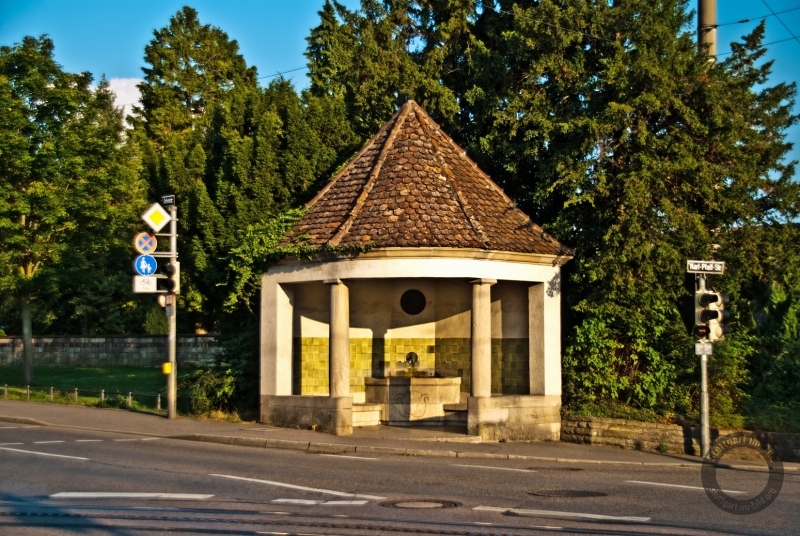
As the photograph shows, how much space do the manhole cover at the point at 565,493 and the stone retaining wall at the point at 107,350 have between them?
3312cm

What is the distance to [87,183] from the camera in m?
34.3

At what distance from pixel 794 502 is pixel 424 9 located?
21.1 meters

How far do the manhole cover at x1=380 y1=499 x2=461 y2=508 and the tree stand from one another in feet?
79.0

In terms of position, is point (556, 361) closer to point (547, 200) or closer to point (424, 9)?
point (547, 200)

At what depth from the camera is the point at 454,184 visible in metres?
22.9

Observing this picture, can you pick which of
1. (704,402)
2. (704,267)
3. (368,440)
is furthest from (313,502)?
(704,267)

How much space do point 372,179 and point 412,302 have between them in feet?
11.8

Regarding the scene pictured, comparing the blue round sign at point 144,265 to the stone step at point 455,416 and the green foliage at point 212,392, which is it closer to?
the green foliage at point 212,392

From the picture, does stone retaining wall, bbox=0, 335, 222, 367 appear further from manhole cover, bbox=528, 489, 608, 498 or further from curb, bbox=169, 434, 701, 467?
manhole cover, bbox=528, 489, 608, 498

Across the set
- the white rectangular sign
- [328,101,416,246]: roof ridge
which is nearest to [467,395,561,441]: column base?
[328,101,416,246]: roof ridge

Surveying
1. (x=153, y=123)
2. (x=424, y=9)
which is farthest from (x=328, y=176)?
(x=153, y=123)

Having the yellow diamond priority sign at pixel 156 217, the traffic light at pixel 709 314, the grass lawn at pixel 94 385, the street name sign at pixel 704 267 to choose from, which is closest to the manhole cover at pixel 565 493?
the traffic light at pixel 709 314

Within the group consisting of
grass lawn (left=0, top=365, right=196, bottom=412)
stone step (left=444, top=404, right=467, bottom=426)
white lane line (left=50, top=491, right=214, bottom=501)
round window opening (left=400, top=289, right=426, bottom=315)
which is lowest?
white lane line (left=50, top=491, right=214, bottom=501)

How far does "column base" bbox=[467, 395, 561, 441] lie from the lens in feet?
69.5
